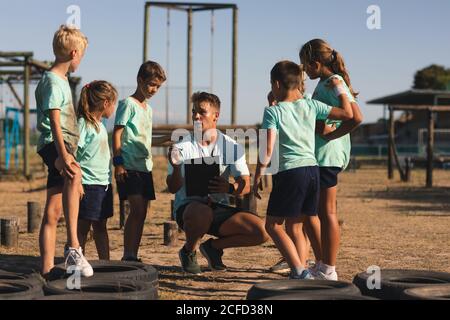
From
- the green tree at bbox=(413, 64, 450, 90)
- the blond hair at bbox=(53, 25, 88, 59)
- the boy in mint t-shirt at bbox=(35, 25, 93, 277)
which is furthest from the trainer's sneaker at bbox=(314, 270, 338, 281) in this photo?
the green tree at bbox=(413, 64, 450, 90)

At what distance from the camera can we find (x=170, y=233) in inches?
291

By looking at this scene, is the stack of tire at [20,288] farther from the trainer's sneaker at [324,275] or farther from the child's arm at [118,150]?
the trainer's sneaker at [324,275]

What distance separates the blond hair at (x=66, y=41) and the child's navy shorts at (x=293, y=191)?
5.29 feet

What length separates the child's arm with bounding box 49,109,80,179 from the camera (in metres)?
4.71

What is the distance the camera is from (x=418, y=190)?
16.0m

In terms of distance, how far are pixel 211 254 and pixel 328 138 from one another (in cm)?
142

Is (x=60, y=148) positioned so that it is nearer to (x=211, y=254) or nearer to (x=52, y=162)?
(x=52, y=162)

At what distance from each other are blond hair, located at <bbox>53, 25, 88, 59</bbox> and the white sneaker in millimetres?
1310

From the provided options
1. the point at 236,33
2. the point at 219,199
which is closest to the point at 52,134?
the point at 219,199

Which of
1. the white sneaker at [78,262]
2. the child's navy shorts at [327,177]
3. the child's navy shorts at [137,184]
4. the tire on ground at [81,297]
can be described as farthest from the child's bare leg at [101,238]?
the tire on ground at [81,297]

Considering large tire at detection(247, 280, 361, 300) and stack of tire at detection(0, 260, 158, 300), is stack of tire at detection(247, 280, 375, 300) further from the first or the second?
stack of tire at detection(0, 260, 158, 300)

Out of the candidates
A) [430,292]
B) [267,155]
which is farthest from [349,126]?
[430,292]

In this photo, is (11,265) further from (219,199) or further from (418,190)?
(418,190)
